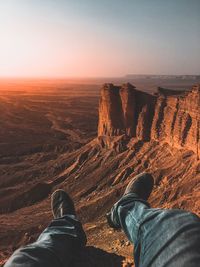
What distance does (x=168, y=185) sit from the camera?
1620cm

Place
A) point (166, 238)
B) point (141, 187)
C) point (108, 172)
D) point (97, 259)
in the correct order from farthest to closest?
point (108, 172) < point (141, 187) < point (97, 259) < point (166, 238)

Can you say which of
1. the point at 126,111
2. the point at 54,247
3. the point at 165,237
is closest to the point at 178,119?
the point at 126,111

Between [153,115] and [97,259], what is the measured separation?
17.8 meters

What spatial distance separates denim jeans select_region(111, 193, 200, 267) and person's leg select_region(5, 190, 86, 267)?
31.9 inches

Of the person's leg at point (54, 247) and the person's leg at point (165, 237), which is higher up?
the person's leg at point (165, 237)

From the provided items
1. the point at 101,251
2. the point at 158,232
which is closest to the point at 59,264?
the point at 158,232

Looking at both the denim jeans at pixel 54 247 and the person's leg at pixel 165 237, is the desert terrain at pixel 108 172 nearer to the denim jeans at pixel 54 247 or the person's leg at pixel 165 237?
the denim jeans at pixel 54 247

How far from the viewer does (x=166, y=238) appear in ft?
9.28

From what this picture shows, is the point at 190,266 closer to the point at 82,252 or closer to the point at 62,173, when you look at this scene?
the point at 82,252

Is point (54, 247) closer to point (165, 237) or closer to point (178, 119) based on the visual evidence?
point (165, 237)

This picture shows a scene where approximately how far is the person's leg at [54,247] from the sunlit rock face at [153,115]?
43.4 feet

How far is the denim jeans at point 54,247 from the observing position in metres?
3.08

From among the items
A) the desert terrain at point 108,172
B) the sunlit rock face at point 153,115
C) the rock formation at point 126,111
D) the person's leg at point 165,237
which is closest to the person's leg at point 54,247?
the person's leg at point 165,237

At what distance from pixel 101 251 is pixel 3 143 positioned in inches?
1611
